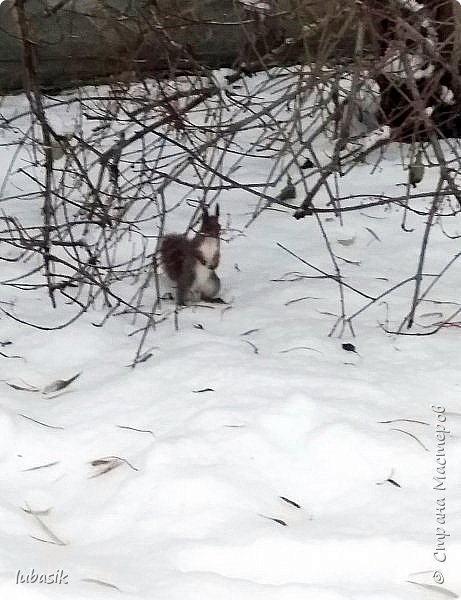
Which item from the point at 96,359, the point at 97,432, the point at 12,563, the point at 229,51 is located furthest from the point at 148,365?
the point at 229,51

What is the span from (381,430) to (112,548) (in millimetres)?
831

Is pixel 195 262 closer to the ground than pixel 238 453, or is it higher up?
higher up

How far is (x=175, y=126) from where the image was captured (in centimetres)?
280

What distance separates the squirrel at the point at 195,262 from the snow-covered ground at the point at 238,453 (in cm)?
11

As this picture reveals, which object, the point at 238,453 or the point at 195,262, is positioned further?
the point at 195,262

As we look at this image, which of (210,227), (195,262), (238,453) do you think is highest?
(210,227)

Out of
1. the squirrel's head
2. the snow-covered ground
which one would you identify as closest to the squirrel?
the squirrel's head

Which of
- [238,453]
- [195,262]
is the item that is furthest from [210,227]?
[238,453]

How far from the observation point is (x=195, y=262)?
3465mm

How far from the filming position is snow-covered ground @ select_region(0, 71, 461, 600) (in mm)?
1815

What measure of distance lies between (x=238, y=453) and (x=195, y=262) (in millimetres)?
1355

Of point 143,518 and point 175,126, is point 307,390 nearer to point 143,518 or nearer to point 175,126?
point 143,518

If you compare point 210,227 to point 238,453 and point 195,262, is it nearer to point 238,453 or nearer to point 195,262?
point 195,262

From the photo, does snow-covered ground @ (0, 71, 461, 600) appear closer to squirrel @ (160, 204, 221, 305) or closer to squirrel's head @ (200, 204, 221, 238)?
squirrel @ (160, 204, 221, 305)
